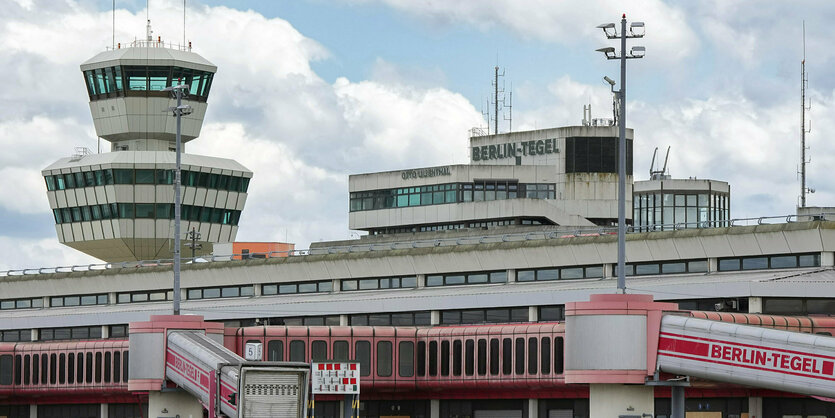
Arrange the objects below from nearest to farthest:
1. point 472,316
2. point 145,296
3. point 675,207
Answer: point 472,316 < point 145,296 < point 675,207

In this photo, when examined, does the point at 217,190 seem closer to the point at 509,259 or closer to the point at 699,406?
the point at 509,259

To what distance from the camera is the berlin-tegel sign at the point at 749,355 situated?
3972 cm

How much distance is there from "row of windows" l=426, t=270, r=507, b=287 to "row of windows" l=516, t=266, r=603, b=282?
1520 millimetres

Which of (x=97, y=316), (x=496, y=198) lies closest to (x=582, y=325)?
(x=97, y=316)

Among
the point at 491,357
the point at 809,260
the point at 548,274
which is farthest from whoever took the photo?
the point at 548,274

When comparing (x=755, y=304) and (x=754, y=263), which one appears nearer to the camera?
(x=755, y=304)

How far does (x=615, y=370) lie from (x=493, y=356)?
67.8ft

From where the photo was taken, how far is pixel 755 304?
70.3 metres

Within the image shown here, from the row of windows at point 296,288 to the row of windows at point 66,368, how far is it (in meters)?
24.2

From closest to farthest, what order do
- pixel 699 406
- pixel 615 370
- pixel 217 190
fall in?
pixel 615 370, pixel 699 406, pixel 217 190

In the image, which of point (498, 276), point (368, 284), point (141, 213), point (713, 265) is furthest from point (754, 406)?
point (141, 213)

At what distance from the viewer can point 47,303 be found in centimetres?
12138

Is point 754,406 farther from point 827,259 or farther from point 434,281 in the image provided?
point 434,281

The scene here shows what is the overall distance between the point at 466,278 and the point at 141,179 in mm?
45405
